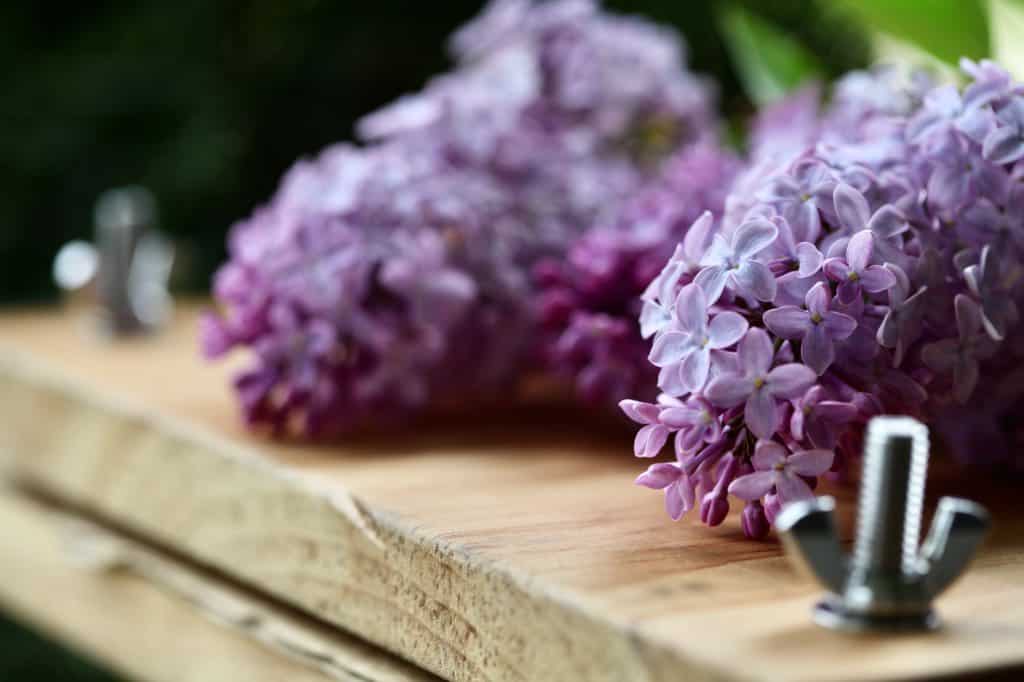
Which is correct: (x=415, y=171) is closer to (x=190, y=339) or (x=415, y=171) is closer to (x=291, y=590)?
(x=291, y=590)

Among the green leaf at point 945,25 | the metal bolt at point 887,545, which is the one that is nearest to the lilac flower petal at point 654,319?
the metal bolt at point 887,545

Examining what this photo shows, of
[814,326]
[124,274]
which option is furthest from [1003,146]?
[124,274]

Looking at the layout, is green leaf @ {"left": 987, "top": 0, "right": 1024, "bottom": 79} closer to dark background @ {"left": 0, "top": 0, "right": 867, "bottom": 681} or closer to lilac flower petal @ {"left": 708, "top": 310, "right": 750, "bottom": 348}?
lilac flower petal @ {"left": 708, "top": 310, "right": 750, "bottom": 348}

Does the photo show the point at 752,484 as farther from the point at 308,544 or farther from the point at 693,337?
the point at 308,544

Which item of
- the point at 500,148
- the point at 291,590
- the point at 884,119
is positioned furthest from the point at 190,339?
the point at 884,119

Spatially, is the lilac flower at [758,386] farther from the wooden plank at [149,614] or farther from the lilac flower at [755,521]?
the wooden plank at [149,614]
